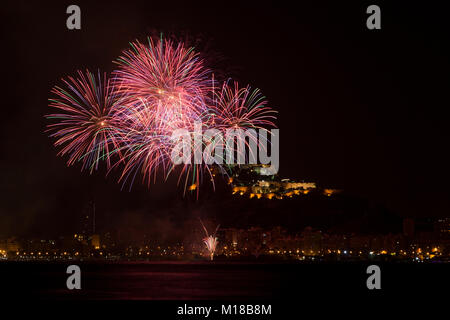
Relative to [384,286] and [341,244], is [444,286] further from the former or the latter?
[341,244]
